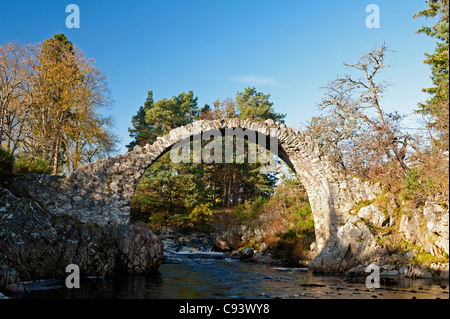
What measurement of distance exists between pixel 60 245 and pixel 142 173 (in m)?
3.08

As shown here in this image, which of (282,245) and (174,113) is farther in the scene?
(174,113)

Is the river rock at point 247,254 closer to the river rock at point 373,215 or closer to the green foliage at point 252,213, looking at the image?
the green foliage at point 252,213

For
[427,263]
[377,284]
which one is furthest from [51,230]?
[427,263]

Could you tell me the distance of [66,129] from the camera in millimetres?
20359

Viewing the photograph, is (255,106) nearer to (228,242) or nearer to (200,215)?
(200,215)

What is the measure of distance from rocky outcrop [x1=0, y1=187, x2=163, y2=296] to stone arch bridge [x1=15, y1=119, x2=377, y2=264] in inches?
20.8

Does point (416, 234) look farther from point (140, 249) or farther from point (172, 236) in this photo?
point (172, 236)

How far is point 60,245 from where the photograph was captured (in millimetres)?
8406

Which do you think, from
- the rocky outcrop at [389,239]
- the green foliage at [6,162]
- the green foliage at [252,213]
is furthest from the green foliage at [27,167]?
the green foliage at [252,213]

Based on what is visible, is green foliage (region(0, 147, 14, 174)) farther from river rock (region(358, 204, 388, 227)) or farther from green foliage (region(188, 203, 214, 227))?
green foliage (region(188, 203, 214, 227))

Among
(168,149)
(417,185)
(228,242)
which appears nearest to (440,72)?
(417,185)

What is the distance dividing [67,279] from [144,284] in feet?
6.54

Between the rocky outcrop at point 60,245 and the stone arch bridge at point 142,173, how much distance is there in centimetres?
53

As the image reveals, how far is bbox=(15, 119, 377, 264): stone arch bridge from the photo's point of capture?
961 cm
